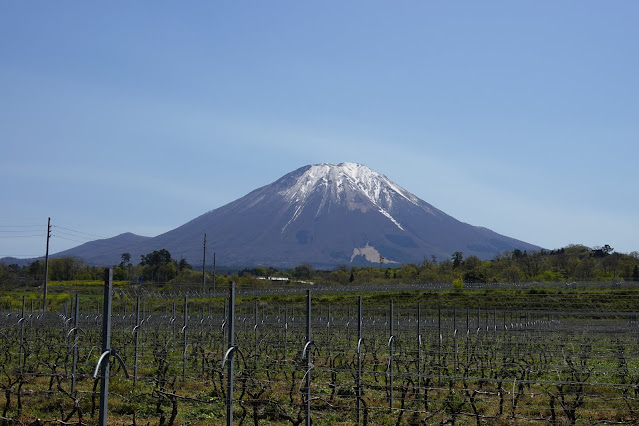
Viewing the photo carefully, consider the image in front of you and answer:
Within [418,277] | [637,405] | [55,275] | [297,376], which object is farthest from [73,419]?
[55,275]

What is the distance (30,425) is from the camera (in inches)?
368

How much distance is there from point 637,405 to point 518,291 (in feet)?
119

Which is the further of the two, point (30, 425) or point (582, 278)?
point (582, 278)

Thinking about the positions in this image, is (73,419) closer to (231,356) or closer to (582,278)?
(231,356)

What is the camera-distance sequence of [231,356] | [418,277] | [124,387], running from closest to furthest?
[231,356]
[124,387]
[418,277]

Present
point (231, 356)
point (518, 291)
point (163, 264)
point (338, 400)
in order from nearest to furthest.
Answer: point (231, 356) < point (338, 400) < point (518, 291) < point (163, 264)

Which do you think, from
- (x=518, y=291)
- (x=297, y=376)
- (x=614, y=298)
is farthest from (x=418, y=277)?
(x=297, y=376)

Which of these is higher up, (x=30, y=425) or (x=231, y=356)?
(x=231, y=356)

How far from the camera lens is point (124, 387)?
554 inches

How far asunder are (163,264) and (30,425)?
86569mm

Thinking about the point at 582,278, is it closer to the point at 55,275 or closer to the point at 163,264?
the point at 163,264

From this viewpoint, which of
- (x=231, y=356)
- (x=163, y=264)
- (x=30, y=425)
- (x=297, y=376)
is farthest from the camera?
(x=163, y=264)

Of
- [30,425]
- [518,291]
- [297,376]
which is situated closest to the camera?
[30,425]

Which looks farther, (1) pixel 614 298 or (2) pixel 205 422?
(1) pixel 614 298
